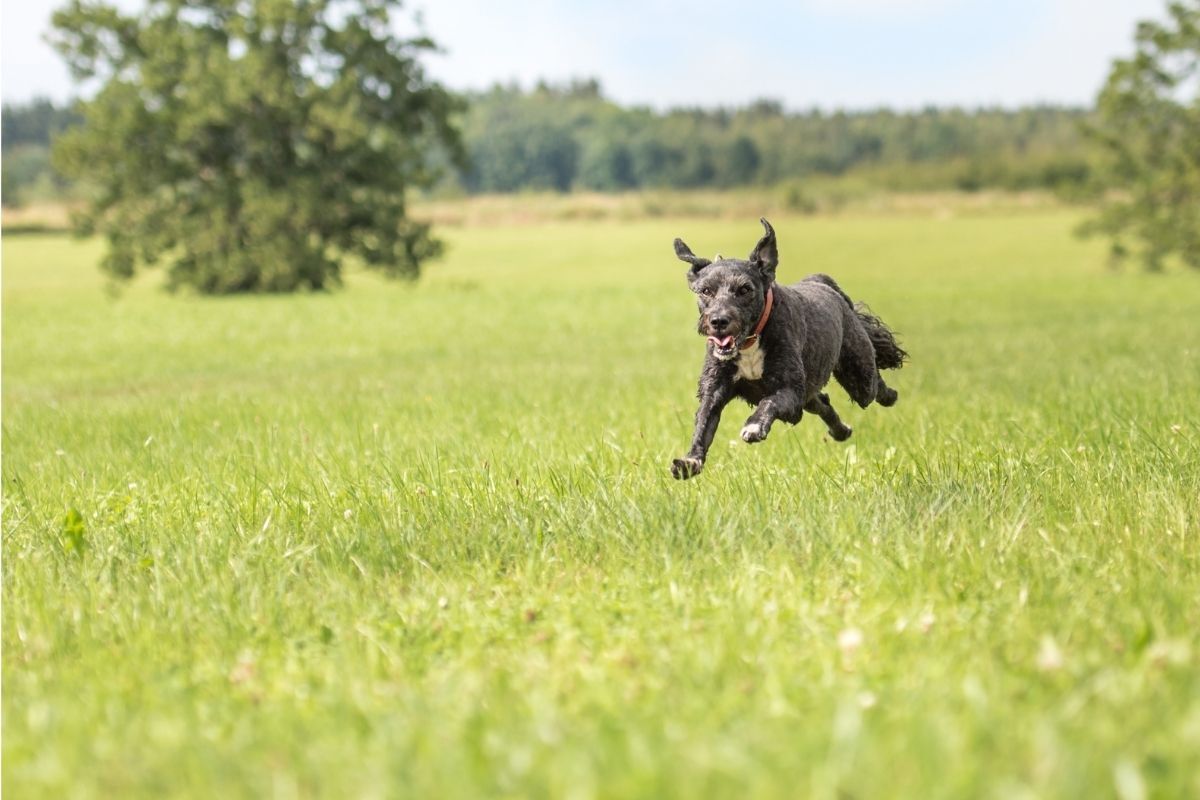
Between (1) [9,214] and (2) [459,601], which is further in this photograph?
(1) [9,214]

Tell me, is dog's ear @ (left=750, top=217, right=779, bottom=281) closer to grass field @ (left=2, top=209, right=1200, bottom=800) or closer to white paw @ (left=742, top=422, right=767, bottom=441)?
white paw @ (left=742, top=422, right=767, bottom=441)

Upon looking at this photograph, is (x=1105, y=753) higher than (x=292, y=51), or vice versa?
(x=292, y=51)

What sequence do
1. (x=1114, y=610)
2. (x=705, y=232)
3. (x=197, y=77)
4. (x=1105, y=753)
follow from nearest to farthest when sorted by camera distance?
(x=1105, y=753) < (x=1114, y=610) < (x=197, y=77) < (x=705, y=232)

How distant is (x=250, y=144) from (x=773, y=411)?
4024 centimetres

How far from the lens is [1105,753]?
2.97 meters

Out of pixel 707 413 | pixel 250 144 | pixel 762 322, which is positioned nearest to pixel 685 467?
pixel 707 413

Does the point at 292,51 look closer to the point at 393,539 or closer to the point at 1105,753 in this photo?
the point at 393,539

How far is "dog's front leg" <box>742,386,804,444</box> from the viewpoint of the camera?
5422mm

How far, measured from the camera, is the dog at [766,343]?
523 centimetres

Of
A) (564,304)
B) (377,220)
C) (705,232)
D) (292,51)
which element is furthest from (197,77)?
(705,232)

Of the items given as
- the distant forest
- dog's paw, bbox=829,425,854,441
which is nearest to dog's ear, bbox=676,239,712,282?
dog's paw, bbox=829,425,854,441

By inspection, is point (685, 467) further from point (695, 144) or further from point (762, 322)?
point (695, 144)

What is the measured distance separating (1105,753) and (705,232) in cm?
5988

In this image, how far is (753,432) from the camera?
5.38 m
